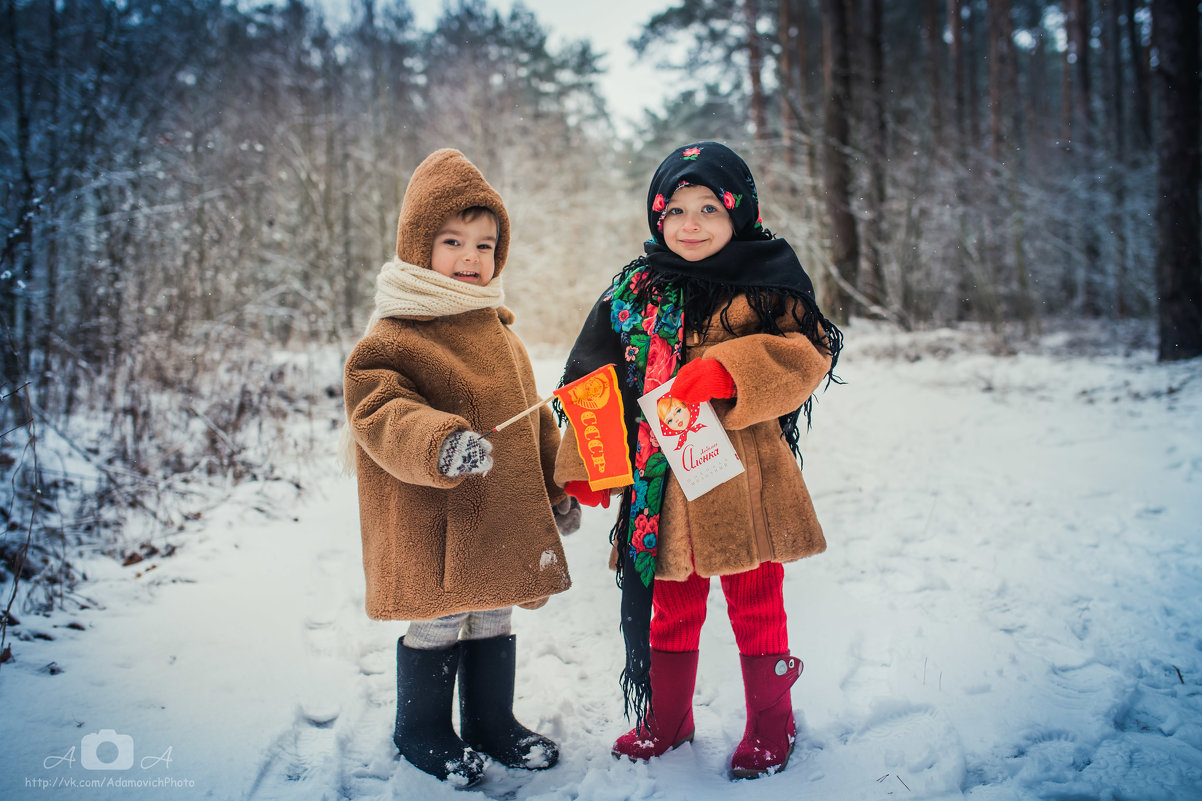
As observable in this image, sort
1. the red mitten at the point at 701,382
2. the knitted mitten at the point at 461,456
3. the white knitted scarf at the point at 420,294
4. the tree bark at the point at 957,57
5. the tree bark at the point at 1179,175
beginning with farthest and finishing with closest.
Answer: the tree bark at the point at 957,57
the tree bark at the point at 1179,175
the white knitted scarf at the point at 420,294
the red mitten at the point at 701,382
the knitted mitten at the point at 461,456

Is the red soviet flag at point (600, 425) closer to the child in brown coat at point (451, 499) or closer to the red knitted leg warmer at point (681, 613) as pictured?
the child in brown coat at point (451, 499)

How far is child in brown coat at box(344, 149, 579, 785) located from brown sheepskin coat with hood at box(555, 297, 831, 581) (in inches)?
12.1

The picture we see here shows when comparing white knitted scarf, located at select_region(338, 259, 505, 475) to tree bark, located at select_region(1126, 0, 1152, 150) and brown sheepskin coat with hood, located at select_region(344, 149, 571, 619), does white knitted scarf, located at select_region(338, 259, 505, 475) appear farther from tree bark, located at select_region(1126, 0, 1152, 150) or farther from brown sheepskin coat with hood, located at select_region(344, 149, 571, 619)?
tree bark, located at select_region(1126, 0, 1152, 150)

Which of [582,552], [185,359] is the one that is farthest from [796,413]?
[185,359]

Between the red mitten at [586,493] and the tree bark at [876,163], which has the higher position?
the tree bark at [876,163]

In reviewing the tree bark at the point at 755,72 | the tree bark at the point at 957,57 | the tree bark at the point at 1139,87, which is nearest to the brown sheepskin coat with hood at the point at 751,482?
the tree bark at the point at 755,72

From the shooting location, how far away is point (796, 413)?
2.06 m

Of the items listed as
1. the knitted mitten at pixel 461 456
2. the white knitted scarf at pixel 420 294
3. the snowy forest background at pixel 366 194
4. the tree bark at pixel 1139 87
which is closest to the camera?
the knitted mitten at pixel 461 456

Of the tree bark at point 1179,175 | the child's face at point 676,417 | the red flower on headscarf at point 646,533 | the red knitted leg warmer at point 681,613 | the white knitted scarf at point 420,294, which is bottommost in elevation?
the red knitted leg warmer at point 681,613

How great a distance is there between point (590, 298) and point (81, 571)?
11941mm

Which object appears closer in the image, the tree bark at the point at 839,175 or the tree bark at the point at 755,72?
the tree bark at the point at 839,175

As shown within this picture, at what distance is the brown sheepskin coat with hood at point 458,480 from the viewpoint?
1771 millimetres

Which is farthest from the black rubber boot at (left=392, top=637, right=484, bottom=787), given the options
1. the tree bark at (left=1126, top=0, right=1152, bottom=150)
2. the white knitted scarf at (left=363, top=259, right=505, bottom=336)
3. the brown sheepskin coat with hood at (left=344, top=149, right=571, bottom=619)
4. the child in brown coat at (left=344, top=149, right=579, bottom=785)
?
the tree bark at (left=1126, top=0, right=1152, bottom=150)

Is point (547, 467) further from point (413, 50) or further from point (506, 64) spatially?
point (413, 50)
